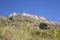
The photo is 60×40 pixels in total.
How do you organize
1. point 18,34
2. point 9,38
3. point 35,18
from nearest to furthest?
point 9,38 → point 18,34 → point 35,18

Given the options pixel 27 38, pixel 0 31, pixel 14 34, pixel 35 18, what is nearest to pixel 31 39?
pixel 27 38

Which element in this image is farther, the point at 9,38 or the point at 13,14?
the point at 13,14

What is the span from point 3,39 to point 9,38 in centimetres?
36

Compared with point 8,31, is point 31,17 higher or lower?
higher

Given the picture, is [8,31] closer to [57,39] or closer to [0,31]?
[0,31]

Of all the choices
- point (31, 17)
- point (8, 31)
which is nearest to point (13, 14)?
point (31, 17)

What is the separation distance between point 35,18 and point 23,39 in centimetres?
1780

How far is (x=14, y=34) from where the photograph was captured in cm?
1216

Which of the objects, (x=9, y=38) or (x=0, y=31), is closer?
(x=9, y=38)

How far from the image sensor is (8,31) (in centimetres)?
1288

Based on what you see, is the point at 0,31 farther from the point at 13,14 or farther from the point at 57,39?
the point at 13,14

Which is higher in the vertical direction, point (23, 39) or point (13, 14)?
point (13, 14)

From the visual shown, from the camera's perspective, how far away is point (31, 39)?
12008 millimetres

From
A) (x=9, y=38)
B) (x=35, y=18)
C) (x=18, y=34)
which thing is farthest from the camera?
(x=35, y=18)
